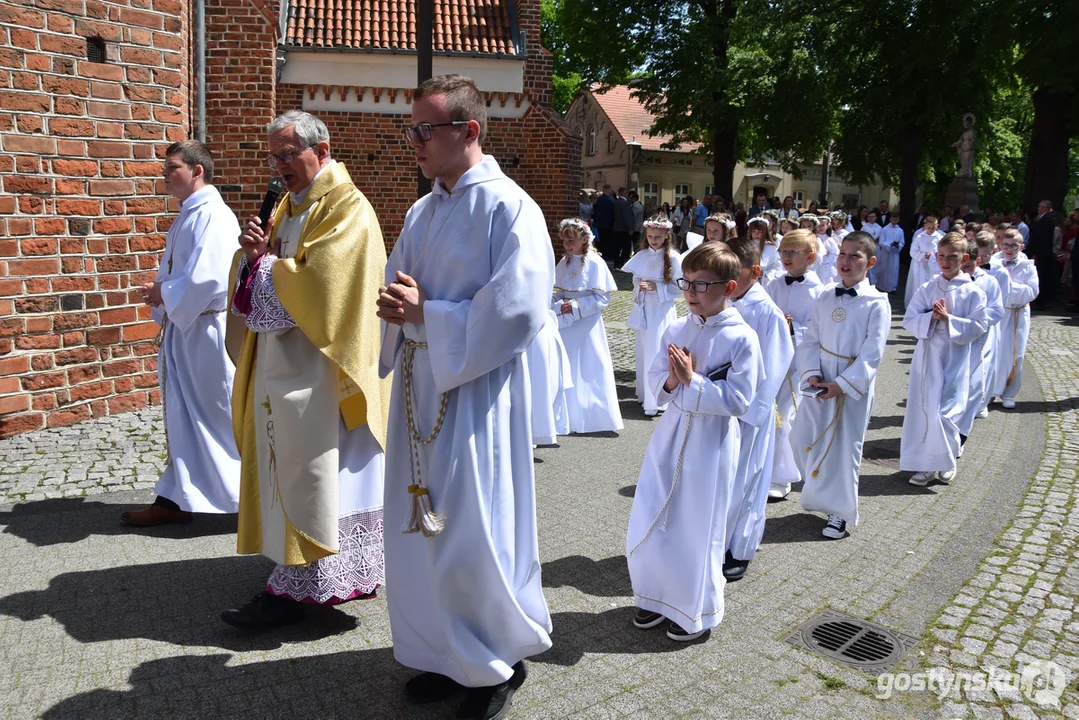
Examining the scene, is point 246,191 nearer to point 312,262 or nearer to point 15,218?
point 15,218

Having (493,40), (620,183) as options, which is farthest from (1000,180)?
(493,40)

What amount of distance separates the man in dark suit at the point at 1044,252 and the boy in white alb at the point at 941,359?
14.1 meters

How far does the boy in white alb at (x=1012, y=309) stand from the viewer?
9773 millimetres

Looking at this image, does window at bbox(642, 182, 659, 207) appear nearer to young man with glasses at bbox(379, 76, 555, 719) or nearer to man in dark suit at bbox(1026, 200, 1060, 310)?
man in dark suit at bbox(1026, 200, 1060, 310)

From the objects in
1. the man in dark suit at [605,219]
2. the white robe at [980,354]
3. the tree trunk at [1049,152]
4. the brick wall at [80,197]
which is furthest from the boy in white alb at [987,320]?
the man in dark suit at [605,219]

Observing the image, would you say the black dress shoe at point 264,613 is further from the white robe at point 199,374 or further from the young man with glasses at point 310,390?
the white robe at point 199,374

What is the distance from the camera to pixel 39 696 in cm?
343

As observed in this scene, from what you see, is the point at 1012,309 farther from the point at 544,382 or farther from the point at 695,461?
the point at 695,461

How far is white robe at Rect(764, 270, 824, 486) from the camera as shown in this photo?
20.7ft

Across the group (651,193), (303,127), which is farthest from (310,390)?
(651,193)

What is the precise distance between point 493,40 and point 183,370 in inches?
584

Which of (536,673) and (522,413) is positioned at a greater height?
(522,413)

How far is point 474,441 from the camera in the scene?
3223mm

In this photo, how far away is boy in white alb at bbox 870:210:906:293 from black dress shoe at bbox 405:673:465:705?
21.6m
